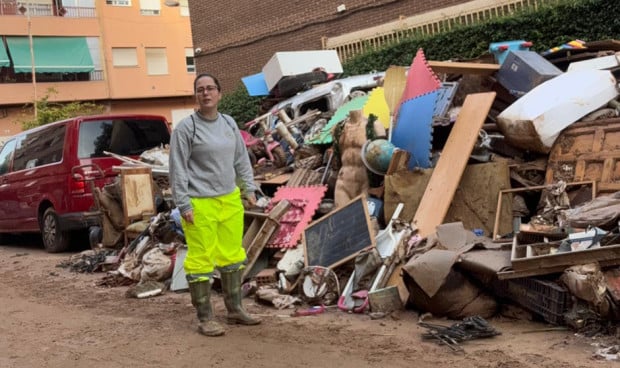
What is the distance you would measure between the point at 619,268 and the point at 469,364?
1.27m

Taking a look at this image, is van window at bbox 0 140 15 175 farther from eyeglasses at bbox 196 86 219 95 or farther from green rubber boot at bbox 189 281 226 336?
green rubber boot at bbox 189 281 226 336

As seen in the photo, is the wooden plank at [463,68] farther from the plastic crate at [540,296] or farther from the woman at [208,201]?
the plastic crate at [540,296]

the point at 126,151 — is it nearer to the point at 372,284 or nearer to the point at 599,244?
the point at 372,284

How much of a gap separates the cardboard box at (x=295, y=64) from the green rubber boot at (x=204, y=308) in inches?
281

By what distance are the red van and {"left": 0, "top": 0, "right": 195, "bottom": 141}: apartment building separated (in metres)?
23.1

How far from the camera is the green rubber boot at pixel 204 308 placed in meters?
4.88

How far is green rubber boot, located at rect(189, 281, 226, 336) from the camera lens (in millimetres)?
4878

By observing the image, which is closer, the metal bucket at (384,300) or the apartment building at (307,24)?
the metal bucket at (384,300)

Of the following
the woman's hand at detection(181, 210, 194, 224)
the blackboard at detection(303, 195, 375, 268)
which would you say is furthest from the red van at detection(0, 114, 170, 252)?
the woman's hand at detection(181, 210, 194, 224)

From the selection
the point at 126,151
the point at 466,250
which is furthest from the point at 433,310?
the point at 126,151

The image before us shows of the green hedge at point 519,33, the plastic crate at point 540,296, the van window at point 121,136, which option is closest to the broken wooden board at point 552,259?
the plastic crate at point 540,296

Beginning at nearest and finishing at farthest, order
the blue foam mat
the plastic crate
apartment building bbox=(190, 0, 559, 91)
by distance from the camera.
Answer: the plastic crate → the blue foam mat → apartment building bbox=(190, 0, 559, 91)

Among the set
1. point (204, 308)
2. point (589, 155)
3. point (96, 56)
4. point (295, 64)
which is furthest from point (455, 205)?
point (96, 56)

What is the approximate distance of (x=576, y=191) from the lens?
19.5ft
